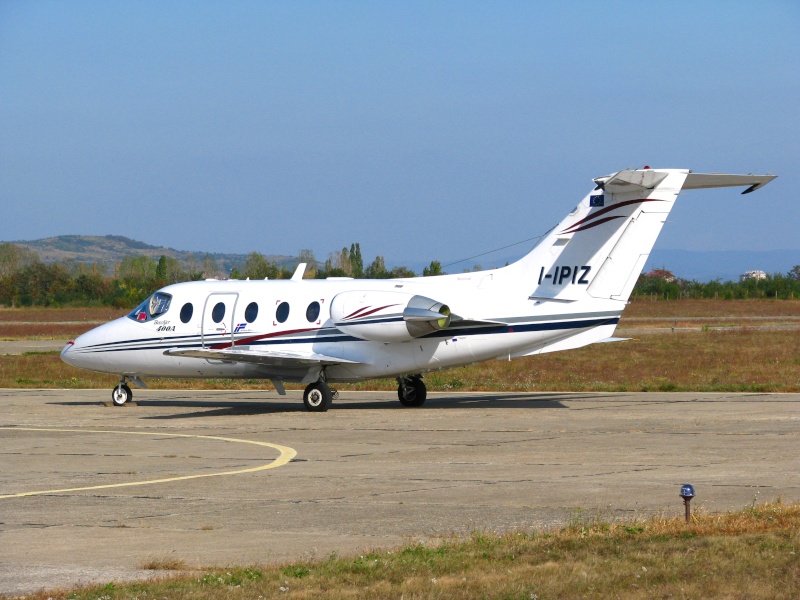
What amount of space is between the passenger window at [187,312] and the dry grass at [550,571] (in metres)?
19.0

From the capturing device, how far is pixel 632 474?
16.4 metres

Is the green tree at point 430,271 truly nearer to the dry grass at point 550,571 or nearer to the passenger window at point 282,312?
the passenger window at point 282,312

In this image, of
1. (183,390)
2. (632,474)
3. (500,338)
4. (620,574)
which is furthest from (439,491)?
(183,390)

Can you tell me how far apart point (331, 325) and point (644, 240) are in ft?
25.0

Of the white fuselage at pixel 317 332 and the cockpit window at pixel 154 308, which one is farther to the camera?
the cockpit window at pixel 154 308

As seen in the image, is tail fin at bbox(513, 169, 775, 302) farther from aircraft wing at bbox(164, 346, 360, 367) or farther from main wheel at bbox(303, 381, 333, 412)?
main wheel at bbox(303, 381, 333, 412)

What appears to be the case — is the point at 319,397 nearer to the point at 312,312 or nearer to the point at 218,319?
the point at 312,312

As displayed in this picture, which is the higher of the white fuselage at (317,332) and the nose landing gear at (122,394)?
the white fuselage at (317,332)

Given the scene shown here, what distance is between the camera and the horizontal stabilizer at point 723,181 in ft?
79.3

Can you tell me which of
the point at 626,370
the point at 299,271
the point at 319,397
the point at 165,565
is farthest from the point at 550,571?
the point at 626,370

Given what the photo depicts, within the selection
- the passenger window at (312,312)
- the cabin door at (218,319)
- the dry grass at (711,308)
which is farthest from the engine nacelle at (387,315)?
the dry grass at (711,308)

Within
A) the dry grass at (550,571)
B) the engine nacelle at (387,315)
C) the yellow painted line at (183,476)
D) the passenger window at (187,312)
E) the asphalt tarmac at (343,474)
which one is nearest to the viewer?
the dry grass at (550,571)

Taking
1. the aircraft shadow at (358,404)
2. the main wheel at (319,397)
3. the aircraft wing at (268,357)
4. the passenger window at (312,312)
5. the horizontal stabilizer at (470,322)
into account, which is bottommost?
the aircraft shadow at (358,404)

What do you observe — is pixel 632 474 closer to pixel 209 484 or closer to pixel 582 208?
pixel 209 484
